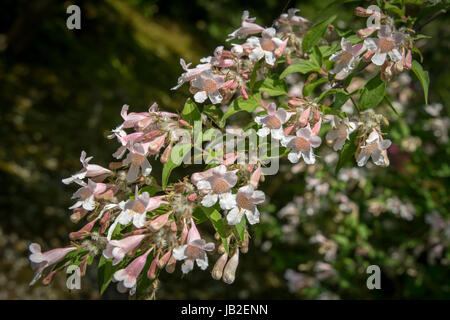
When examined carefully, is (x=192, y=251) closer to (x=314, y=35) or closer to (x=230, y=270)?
(x=230, y=270)

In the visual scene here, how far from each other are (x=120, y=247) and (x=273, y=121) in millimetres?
615

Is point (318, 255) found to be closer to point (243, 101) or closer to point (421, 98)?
point (421, 98)

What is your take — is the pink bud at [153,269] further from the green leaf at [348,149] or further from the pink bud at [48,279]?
the green leaf at [348,149]

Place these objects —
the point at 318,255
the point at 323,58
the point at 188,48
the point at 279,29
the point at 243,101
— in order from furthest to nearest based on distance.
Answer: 1. the point at 188,48
2. the point at 318,255
3. the point at 279,29
4. the point at 323,58
5. the point at 243,101

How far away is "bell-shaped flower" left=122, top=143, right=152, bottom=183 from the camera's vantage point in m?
1.17

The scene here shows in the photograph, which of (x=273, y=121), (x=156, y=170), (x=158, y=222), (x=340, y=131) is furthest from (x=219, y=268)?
(x=156, y=170)

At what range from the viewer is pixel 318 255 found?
3.65m

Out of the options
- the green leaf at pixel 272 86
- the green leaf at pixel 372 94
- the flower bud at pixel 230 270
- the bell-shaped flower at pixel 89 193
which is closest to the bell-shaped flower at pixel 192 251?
Answer: the flower bud at pixel 230 270

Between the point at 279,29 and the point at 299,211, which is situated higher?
the point at 279,29

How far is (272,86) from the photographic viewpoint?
139cm

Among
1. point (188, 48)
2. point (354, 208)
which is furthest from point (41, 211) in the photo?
point (188, 48)

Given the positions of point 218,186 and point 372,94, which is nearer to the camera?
point 218,186

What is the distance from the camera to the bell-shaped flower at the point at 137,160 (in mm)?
1167
